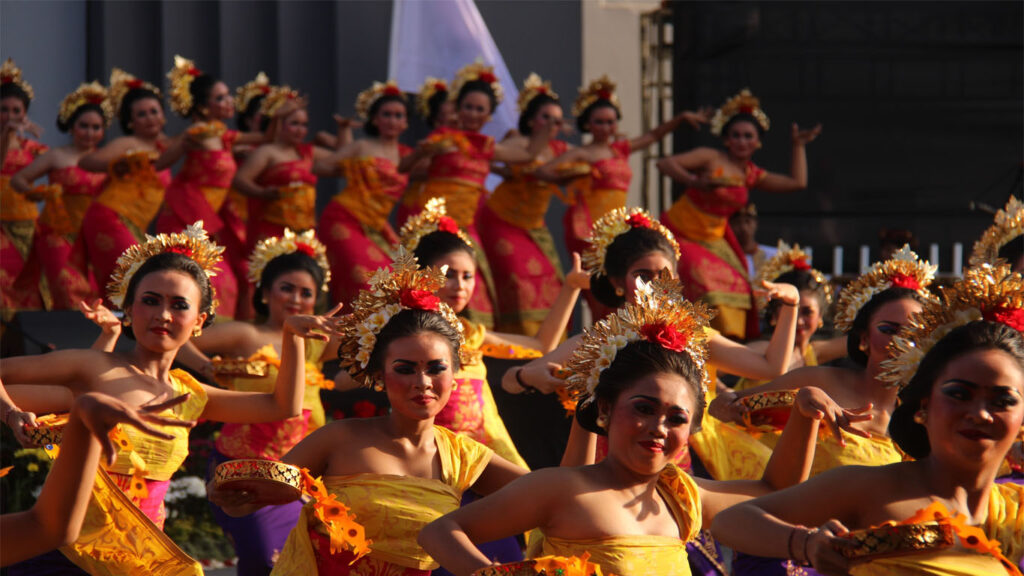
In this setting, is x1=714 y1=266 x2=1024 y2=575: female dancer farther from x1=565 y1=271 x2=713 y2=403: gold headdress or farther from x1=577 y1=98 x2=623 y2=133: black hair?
x1=577 y1=98 x2=623 y2=133: black hair

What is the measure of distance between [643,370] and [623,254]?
148 centimetres

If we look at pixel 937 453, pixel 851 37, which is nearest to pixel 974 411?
pixel 937 453

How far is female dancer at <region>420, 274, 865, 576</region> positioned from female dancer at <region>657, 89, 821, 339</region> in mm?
3771

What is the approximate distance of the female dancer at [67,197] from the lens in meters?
7.05

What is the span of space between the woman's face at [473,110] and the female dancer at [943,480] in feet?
15.1

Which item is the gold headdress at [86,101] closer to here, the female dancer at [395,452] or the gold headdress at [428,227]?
the gold headdress at [428,227]

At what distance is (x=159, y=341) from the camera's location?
11.4ft

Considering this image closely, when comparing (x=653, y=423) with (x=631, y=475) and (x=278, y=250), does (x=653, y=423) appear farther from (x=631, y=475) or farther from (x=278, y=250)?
(x=278, y=250)

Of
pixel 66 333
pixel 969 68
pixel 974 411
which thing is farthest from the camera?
pixel 969 68

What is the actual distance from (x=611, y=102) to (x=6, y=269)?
125 inches

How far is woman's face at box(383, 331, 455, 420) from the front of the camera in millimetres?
3029

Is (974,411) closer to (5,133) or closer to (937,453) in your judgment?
(937,453)

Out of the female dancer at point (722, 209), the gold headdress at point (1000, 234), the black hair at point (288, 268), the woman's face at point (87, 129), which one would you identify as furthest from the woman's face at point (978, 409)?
the woman's face at point (87, 129)

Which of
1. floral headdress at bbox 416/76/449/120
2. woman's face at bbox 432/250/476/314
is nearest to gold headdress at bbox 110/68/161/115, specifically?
floral headdress at bbox 416/76/449/120
